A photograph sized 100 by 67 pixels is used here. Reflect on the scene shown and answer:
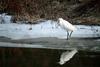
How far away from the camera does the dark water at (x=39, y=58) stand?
274 inches

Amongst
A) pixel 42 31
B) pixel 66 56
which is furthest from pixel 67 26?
pixel 66 56

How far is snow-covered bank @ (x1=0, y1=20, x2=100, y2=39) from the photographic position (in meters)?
8.58

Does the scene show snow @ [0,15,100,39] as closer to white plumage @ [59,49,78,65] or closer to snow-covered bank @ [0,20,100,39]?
snow-covered bank @ [0,20,100,39]

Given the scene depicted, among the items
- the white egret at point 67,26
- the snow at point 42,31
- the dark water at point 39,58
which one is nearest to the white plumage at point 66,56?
the dark water at point 39,58

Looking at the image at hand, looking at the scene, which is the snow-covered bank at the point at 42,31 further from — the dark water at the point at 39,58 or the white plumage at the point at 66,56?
the white plumage at the point at 66,56

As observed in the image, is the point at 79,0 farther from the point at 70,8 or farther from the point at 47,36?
the point at 47,36

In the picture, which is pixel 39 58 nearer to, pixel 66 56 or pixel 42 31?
pixel 66 56

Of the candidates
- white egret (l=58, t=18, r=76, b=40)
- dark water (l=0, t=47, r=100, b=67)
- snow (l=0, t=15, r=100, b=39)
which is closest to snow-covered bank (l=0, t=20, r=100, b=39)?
snow (l=0, t=15, r=100, b=39)

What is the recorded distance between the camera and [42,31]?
8.69 m

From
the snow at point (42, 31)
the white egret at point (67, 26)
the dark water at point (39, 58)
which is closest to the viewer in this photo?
the dark water at point (39, 58)

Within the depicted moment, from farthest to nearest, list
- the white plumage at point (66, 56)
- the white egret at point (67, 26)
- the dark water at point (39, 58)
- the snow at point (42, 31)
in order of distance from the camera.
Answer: the snow at point (42, 31), the white egret at point (67, 26), the white plumage at point (66, 56), the dark water at point (39, 58)

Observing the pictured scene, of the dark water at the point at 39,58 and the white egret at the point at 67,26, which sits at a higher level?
the white egret at the point at 67,26

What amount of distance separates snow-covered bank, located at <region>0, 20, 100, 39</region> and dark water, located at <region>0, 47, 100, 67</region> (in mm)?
692

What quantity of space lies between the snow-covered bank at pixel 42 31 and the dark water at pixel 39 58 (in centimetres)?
69
